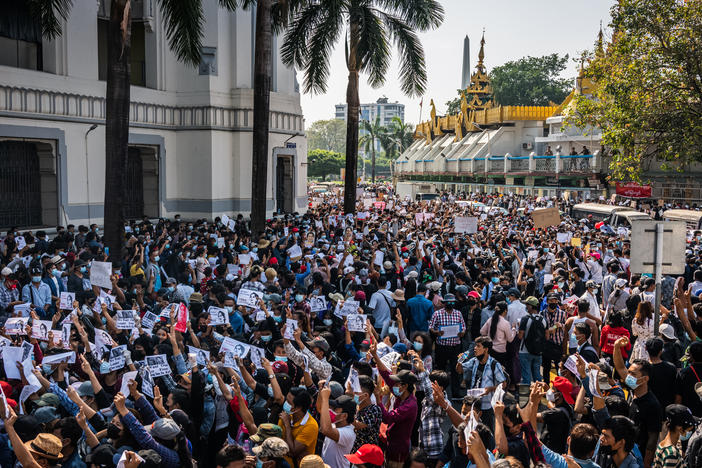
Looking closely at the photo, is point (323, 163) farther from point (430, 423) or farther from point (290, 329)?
point (430, 423)

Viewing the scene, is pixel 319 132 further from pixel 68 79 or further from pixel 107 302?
pixel 107 302

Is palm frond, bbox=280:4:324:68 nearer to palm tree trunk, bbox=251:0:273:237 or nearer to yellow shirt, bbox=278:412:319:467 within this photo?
palm tree trunk, bbox=251:0:273:237

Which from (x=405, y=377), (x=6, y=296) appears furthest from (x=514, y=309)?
(x=6, y=296)

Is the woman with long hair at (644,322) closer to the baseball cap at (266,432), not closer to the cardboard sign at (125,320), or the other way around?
the baseball cap at (266,432)

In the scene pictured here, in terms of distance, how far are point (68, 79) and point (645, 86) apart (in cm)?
1821

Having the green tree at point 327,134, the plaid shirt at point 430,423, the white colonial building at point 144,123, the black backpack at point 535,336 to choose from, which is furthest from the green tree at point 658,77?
the green tree at point 327,134

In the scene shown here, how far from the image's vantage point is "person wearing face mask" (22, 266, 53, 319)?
10008 millimetres

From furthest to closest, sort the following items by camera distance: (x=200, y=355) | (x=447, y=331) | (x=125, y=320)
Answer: (x=447, y=331), (x=125, y=320), (x=200, y=355)

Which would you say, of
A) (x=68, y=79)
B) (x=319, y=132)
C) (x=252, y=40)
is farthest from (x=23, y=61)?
(x=319, y=132)

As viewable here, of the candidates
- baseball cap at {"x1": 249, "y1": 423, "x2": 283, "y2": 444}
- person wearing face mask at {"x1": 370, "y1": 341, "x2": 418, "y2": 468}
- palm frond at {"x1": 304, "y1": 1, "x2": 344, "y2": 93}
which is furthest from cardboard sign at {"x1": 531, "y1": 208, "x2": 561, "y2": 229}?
baseball cap at {"x1": 249, "y1": 423, "x2": 283, "y2": 444}

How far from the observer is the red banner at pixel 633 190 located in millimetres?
34469

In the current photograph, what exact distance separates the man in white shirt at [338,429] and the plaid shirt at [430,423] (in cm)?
79

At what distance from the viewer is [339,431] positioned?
17.3 feet

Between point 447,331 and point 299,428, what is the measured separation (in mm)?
3879
